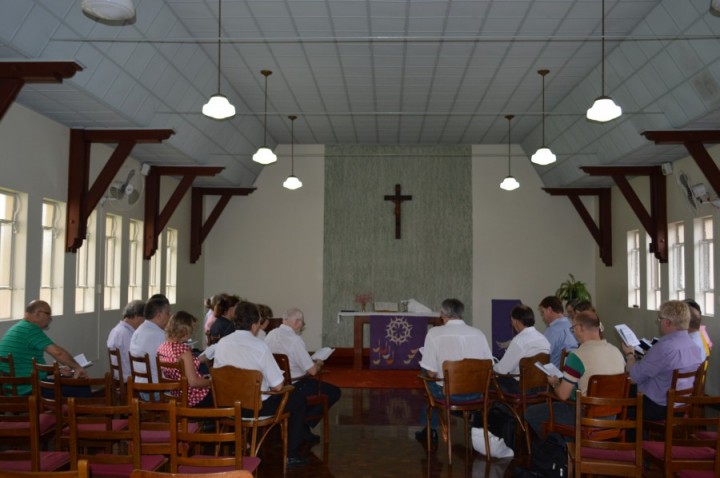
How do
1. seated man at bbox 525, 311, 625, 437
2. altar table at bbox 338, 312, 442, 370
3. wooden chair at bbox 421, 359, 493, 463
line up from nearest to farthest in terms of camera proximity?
seated man at bbox 525, 311, 625, 437, wooden chair at bbox 421, 359, 493, 463, altar table at bbox 338, 312, 442, 370

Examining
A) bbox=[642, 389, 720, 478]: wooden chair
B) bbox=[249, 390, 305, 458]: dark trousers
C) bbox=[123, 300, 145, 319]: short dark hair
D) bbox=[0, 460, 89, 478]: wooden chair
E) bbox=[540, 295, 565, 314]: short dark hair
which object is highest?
bbox=[540, 295, 565, 314]: short dark hair

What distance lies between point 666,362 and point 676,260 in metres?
6.22

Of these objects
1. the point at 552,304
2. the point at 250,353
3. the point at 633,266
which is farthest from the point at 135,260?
the point at 633,266

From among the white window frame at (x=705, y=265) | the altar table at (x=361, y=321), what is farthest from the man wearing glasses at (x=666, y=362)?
the altar table at (x=361, y=321)

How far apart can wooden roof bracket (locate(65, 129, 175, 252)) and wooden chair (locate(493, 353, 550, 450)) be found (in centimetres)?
525

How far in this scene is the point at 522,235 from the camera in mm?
14719

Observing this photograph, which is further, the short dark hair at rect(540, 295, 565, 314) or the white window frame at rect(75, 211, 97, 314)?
the white window frame at rect(75, 211, 97, 314)

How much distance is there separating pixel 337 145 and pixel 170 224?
12.9 feet

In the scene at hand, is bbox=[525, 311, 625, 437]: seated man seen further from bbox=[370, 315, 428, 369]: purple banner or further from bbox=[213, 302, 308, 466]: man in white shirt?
bbox=[370, 315, 428, 369]: purple banner

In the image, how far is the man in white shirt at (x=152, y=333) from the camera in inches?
232

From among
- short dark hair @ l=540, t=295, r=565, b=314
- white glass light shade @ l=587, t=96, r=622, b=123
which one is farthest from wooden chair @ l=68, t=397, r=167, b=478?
white glass light shade @ l=587, t=96, r=622, b=123

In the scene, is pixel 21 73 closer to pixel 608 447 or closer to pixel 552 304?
pixel 552 304

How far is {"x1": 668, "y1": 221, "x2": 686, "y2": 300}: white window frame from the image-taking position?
10633 mm

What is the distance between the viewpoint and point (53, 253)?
8.63 metres
